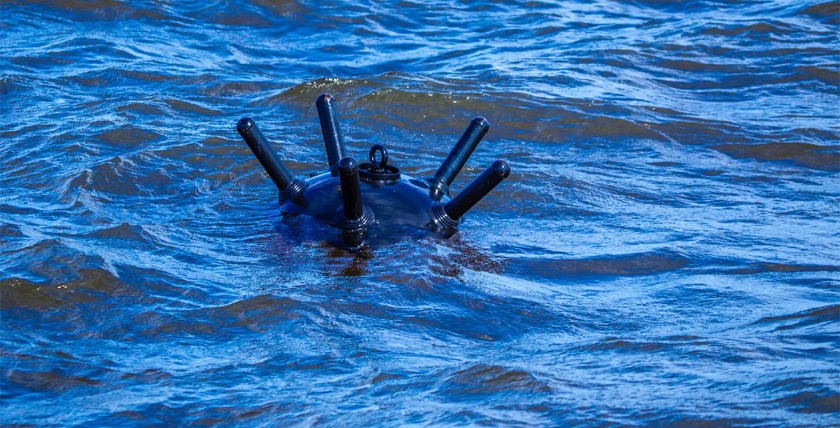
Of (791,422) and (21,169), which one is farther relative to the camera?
(21,169)

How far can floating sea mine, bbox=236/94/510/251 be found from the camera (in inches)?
226

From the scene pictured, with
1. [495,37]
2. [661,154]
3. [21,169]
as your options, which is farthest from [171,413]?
[495,37]

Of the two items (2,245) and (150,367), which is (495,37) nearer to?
(2,245)

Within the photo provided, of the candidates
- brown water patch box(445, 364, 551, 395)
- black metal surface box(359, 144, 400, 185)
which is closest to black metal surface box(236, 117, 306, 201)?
black metal surface box(359, 144, 400, 185)

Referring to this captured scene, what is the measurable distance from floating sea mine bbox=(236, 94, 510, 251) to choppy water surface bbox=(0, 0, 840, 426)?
0.50 feet

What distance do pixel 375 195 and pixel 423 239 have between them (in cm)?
34

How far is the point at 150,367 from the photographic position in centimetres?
467

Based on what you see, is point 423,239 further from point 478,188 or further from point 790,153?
point 790,153

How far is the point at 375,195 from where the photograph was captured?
5867mm

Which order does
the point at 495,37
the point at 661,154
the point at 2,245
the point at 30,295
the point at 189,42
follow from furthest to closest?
the point at 495,37 → the point at 189,42 → the point at 661,154 → the point at 2,245 → the point at 30,295

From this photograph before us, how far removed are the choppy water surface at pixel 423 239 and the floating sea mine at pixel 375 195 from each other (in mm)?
153

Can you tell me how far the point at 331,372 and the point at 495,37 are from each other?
7997 mm

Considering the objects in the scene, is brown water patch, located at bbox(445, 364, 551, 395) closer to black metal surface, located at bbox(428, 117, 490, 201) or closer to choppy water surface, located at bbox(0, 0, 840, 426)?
choppy water surface, located at bbox(0, 0, 840, 426)

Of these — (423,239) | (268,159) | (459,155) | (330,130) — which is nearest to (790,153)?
(459,155)
